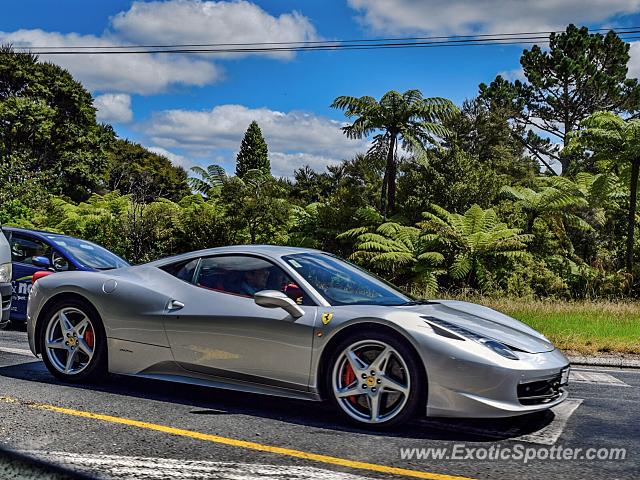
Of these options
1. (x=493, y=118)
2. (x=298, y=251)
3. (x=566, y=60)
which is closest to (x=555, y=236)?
(x=493, y=118)

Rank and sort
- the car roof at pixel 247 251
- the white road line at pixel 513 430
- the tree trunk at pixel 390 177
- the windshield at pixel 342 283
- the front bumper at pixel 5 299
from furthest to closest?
Result: the tree trunk at pixel 390 177 → the front bumper at pixel 5 299 → the car roof at pixel 247 251 → the windshield at pixel 342 283 → the white road line at pixel 513 430

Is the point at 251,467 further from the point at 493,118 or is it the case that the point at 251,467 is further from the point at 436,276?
the point at 493,118

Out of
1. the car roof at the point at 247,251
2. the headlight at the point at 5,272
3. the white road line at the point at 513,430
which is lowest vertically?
the white road line at the point at 513,430

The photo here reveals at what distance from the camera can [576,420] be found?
16.4ft

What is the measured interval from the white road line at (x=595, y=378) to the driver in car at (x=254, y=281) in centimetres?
339

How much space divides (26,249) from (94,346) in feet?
14.4

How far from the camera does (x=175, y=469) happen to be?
381 centimetres

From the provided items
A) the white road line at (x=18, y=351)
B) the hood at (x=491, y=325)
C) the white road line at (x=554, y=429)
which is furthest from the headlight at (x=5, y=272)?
the white road line at (x=554, y=429)

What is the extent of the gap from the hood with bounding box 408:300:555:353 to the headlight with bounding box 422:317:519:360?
0.07m

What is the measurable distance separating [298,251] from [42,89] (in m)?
41.2

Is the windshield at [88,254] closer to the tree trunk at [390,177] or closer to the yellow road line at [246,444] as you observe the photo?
the yellow road line at [246,444]

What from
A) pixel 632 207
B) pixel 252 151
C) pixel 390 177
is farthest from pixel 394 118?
pixel 252 151

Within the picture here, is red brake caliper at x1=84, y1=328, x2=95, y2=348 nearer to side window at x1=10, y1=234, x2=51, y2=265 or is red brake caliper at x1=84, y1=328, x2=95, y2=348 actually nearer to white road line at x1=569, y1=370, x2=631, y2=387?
side window at x1=10, y1=234, x2=51, y2=265

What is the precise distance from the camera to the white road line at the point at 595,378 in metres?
6.75
